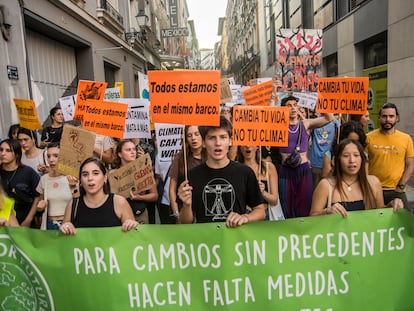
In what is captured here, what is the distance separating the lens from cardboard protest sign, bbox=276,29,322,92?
9.75m

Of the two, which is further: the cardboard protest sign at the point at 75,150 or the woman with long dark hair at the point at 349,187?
the cardboard protest sign at the point at 75,150

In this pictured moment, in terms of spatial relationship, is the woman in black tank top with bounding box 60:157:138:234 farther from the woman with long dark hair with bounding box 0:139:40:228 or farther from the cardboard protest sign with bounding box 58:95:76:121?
the cardboard protest sign with bounding box 58:95:76:121

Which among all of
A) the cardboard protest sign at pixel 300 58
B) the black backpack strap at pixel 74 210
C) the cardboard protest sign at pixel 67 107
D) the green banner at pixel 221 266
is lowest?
the green banner at pixel 221 266

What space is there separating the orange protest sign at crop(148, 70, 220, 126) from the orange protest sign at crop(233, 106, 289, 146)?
622 millimetres

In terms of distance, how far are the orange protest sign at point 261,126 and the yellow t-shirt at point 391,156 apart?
50.2 inches

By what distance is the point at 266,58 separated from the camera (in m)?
27.2

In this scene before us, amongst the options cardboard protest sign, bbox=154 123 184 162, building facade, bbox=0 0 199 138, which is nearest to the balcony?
building facade, bbox=0 0 199 138

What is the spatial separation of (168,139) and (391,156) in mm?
2516

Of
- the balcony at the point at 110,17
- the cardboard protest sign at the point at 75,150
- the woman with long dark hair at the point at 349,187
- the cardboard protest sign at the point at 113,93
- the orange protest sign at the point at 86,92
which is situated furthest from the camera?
the balcony at the point at 110,17

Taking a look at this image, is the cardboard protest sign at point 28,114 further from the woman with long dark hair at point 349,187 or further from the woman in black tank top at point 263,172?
the woman with long dark hair at point 349,187

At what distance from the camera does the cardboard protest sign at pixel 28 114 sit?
5.26 meters

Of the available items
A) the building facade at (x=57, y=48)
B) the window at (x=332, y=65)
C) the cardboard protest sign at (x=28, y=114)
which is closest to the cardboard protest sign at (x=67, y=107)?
the cardboard protest sign at (x=28, y=114)

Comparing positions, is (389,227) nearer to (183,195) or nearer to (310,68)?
(183,195)

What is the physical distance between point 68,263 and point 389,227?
2.09 m
